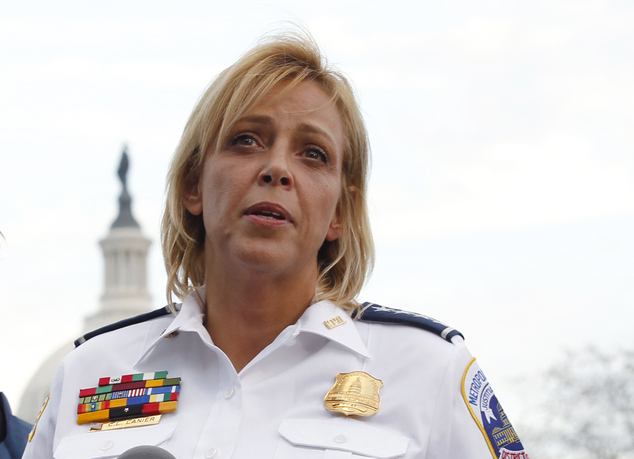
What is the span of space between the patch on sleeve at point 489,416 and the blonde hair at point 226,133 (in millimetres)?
637

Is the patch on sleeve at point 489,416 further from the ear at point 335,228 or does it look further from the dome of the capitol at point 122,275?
the dome of the capitol at point 122,275

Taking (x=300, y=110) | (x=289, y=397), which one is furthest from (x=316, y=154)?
(x=289, y=397)

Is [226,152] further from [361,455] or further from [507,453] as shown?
[507,453]

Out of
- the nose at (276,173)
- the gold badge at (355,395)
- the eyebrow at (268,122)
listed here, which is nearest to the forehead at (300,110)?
the eyebrow at (268,122)

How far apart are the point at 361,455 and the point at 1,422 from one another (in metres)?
1.98

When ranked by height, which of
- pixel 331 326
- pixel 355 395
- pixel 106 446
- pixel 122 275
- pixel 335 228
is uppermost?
pixel 335 228

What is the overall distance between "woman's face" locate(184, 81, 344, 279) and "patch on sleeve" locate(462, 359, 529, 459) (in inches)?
28.6

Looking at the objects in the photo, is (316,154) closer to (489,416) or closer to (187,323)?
(187,323)

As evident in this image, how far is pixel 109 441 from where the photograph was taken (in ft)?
10.8

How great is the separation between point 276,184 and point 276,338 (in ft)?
1.83

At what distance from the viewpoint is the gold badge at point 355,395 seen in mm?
3105

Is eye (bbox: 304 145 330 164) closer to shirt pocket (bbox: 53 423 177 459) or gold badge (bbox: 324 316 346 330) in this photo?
gold badge (bbox: 324 316 346 330)

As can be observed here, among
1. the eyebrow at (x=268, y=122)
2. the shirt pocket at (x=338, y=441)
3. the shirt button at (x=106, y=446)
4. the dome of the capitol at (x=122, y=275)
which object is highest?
the eyebrow at (x=268, y=122)

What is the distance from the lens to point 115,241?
66.7 m
